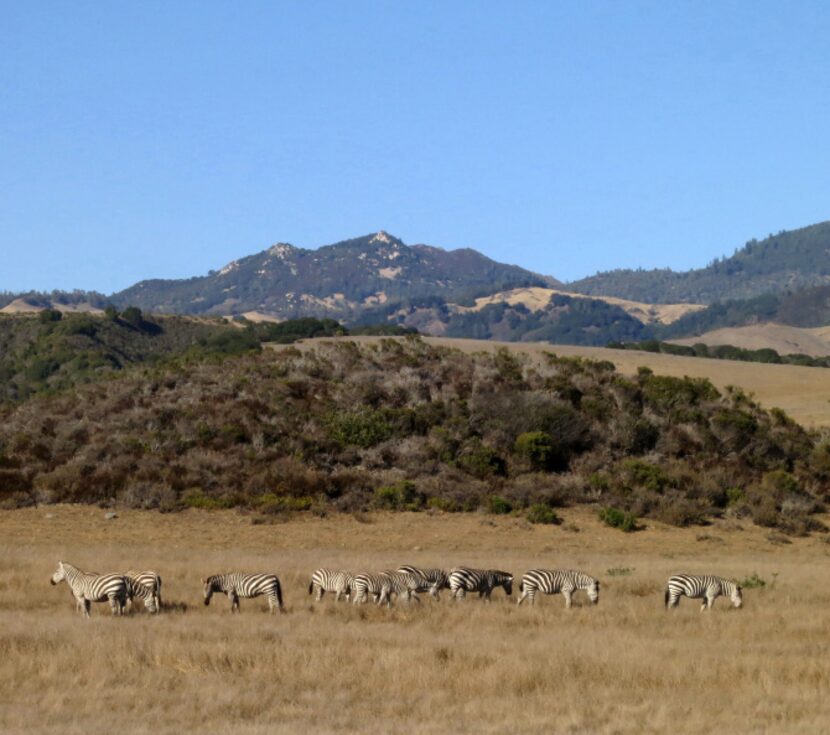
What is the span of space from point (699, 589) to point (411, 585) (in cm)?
588

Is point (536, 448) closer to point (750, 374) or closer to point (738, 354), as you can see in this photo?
point (750, 374)

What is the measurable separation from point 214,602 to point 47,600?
3.23 meters

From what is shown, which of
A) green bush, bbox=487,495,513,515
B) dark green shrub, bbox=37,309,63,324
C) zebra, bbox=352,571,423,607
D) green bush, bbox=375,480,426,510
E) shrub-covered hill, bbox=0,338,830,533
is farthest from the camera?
dark green shrub, bbox=37,309,63,324

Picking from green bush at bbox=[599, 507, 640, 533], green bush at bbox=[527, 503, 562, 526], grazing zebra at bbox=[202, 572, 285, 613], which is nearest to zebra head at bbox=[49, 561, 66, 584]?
grazing zebra at bbox=[202, 572, 285, 613]

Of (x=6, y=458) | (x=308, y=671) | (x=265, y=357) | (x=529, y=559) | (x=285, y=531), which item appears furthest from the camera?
(x=265, y=357)

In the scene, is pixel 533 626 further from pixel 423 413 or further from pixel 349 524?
pixel 423 413

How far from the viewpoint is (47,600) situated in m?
21.5

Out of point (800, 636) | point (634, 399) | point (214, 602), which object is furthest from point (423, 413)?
point (800, 636)

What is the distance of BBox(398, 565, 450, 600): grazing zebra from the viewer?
2256 cm

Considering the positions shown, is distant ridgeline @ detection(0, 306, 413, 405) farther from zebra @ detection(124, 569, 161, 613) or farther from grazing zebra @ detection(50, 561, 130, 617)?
grazing zebra @ detection(50, 561, 130, 617)

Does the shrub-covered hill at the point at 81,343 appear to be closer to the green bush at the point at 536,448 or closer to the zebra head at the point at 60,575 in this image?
the green bush at the point at 536,448

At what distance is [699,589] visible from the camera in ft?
73.7

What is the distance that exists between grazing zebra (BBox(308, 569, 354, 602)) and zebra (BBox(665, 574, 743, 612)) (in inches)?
254

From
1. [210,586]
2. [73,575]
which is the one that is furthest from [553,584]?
[73,575]
